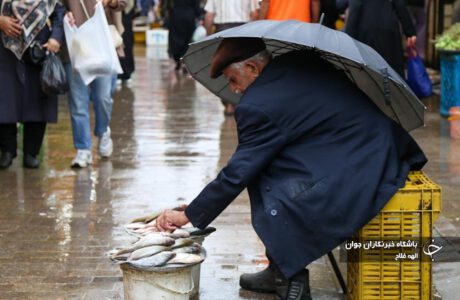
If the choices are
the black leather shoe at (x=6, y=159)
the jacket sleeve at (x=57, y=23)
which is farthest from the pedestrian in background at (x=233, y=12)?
the black leather shoe at (x=6, y=159)

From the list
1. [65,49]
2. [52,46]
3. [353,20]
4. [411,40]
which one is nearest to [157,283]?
[52,46]

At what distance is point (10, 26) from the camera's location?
8.28 meters

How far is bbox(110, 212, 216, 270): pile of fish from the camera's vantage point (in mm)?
4770

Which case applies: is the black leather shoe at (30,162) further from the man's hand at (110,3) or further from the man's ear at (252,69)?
the man's ear at (252,69)

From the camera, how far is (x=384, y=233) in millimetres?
4816

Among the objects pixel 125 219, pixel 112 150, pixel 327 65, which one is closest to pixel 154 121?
pixel 112 150

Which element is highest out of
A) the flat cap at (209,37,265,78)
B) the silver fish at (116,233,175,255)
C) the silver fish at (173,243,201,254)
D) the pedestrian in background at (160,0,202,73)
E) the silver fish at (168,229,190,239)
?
the flat cap at (209,37,265,78)

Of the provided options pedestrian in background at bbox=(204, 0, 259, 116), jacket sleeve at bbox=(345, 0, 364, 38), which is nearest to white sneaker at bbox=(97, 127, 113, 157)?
jacket sleeve at bbox=(345, 0, 364, 38)

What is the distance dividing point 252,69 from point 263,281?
1.22m

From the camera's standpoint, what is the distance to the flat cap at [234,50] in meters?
4.89

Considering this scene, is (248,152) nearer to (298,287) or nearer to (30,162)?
(298,287)

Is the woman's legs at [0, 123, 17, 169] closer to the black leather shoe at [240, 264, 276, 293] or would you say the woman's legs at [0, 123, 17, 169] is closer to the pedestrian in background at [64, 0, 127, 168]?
the pedestrian in background at [64, 0, 127, 168]

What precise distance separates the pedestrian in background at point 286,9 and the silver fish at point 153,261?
439 cm

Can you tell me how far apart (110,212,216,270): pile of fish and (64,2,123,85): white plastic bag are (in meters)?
3.43
